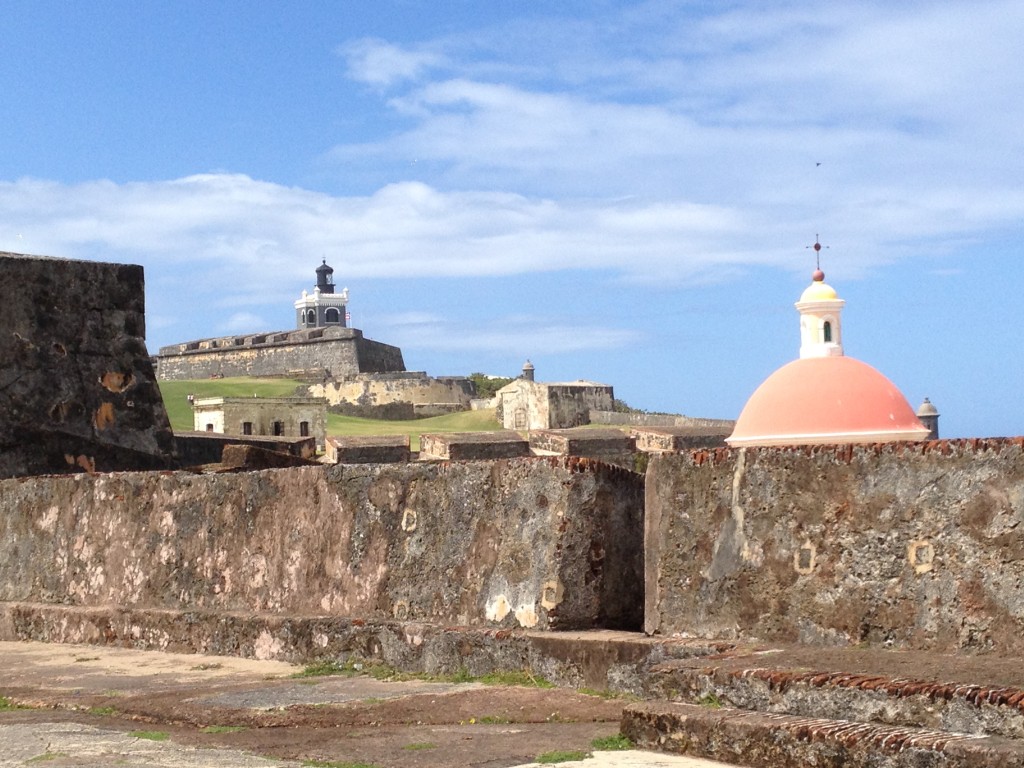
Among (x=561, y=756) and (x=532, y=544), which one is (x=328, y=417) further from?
(x=561, y=756)

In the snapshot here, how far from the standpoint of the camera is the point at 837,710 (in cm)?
325

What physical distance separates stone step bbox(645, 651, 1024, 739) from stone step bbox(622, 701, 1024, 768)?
4 centimetres

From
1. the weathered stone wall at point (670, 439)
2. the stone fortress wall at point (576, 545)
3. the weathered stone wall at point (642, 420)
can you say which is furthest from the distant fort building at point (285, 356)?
the stone fortress wall at point (576, 545)

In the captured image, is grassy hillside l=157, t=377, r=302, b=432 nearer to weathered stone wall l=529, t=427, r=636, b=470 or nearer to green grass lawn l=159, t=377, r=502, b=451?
green grass lawn l=159, t=377, r=502, b=451

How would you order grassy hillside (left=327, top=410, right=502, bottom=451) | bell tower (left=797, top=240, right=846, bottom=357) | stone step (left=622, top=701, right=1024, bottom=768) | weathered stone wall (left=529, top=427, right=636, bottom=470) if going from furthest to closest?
grassy hillside (left=327, top=410, right=502, bottom=451)
bell tower (left=797, top=240, right=846, bottom=357)
weathered stone wall (left=529, top=427, right=636, bottom=470)
stone step (left=622, top=701, right=1024, bottom=768)

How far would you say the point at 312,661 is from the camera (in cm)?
525

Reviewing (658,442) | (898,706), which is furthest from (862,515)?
(658,442)

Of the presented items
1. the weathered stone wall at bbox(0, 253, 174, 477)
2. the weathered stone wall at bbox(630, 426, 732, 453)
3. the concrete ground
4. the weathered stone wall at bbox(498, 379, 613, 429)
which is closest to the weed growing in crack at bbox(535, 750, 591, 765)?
the concrete ground

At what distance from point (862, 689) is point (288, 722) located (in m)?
1.57

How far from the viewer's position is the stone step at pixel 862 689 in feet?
9.80

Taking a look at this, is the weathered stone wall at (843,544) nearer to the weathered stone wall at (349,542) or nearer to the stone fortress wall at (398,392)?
the weathered stone wall at (349,542)

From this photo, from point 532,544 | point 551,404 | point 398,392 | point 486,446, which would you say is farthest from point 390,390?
point 532,544

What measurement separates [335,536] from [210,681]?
0.75m

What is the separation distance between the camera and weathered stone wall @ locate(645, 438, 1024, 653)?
3.49 meters
